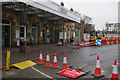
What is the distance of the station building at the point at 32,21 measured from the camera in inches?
471

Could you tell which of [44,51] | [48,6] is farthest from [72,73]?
[48,6]

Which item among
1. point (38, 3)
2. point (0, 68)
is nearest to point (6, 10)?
point (38, 3)

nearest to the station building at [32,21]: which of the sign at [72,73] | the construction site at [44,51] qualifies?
the construction site at [44,51]

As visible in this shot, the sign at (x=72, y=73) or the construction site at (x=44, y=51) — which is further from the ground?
the construction site at (x=44, y=51)

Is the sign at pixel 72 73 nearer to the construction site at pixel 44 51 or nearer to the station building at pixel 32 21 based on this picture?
the construction site at pixel 44 51

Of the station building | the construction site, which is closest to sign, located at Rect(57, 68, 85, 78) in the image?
the construction site

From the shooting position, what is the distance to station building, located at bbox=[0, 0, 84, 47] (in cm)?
1195

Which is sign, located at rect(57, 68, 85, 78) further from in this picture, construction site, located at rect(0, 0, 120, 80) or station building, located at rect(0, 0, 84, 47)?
station building, located at rect(0, 0, 84, 47)

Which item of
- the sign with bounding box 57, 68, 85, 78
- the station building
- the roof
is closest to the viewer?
the sign with bounding box 57, 68, 85, 78

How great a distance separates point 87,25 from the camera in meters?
65.0

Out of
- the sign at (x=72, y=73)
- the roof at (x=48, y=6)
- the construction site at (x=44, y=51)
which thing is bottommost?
the sign at (x=72, y=73)

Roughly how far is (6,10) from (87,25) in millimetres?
54509

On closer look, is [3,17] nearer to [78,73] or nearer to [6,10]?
[6,10]

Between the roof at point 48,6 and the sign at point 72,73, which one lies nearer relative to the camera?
the sign at point 72,73
